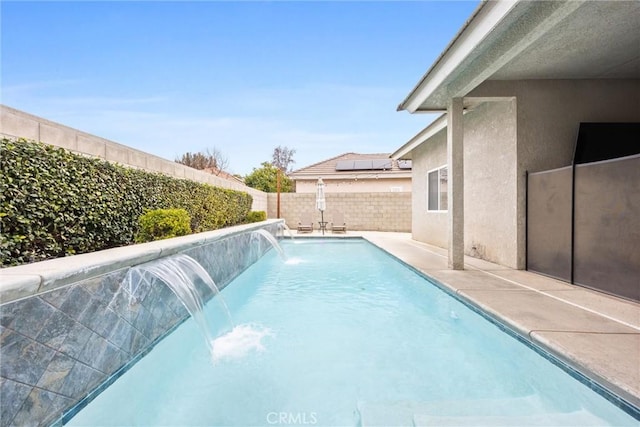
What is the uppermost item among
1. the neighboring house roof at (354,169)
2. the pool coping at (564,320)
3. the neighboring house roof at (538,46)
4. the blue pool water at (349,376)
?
the neighboring house roof at (354,169)

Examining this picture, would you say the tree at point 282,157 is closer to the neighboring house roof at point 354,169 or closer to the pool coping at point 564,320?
the neighboring house roof at point 354,169

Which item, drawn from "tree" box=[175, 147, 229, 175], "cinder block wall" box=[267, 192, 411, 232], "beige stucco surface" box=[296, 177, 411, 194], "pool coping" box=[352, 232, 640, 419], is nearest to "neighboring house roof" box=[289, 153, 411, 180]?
"beige stucco surface" box=[296, 177, 411, 194]

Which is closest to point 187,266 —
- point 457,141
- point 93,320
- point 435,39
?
point 93,320

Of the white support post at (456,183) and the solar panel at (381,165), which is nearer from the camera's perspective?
the white support post at (456,183)

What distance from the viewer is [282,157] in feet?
123

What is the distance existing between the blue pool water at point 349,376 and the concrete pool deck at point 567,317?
0.14m

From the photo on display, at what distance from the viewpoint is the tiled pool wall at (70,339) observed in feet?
5.64

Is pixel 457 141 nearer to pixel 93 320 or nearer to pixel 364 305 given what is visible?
pixel 364 305

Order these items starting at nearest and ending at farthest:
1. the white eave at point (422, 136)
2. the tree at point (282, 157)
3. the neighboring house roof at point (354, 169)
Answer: the white eave at point (422, 136)
the neighboring house roof at point (354, 169)
the tree at point (282, 157)

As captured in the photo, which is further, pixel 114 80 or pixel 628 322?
pixel 114 80

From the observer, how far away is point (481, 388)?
247 cm

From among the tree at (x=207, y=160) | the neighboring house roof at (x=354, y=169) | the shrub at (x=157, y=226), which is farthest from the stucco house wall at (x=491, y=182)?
the tree at (x=207, y=160)

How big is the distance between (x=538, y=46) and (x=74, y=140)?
6158 mm

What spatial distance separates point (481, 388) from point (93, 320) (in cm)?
293
